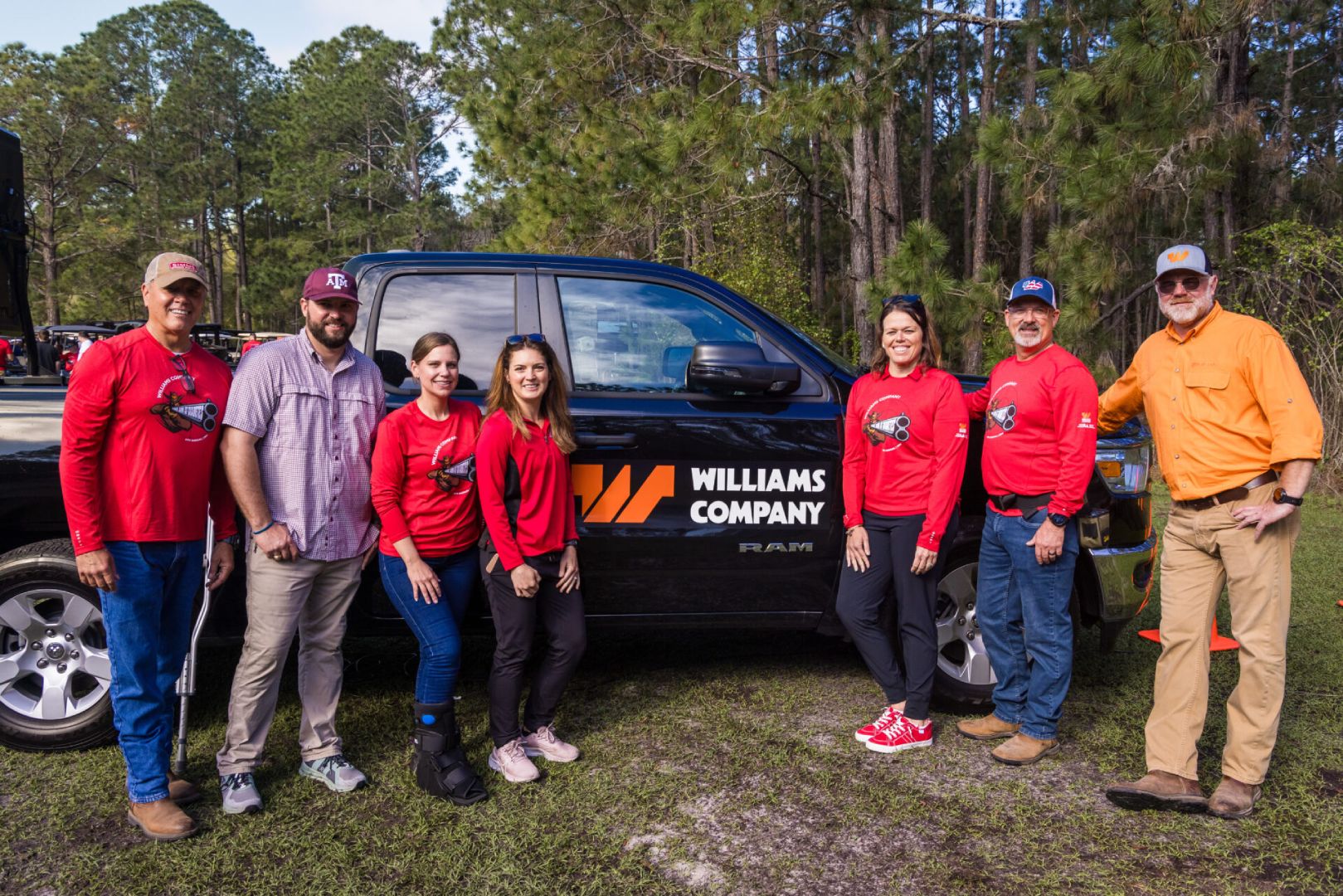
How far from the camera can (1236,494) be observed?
279 centimetres

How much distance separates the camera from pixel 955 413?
3.14 metres

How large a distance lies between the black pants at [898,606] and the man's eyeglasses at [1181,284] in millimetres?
1021

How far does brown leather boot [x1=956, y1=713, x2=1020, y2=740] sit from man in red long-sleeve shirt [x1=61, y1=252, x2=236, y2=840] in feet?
8.85

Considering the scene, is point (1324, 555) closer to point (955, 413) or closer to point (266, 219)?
point (955, 413)

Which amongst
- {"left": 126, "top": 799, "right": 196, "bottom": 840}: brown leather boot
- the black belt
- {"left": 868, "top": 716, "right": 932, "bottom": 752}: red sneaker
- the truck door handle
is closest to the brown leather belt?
the black belt

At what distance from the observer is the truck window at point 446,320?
3369 mm

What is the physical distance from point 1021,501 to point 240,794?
2.76 meters

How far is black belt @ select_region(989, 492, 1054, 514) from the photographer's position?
3105 mm

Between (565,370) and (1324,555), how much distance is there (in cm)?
594

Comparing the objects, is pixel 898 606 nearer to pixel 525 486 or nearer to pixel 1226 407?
pixel 1226 407

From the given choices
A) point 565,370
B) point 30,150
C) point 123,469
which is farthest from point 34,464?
point 30,150

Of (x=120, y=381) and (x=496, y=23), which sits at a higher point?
(x=496, y=23)

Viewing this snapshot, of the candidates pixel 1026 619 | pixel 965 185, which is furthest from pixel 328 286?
pixel 965 185

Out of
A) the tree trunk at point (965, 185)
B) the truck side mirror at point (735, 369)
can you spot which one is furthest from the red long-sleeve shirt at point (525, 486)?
the tree trunk at point (965, 185)
